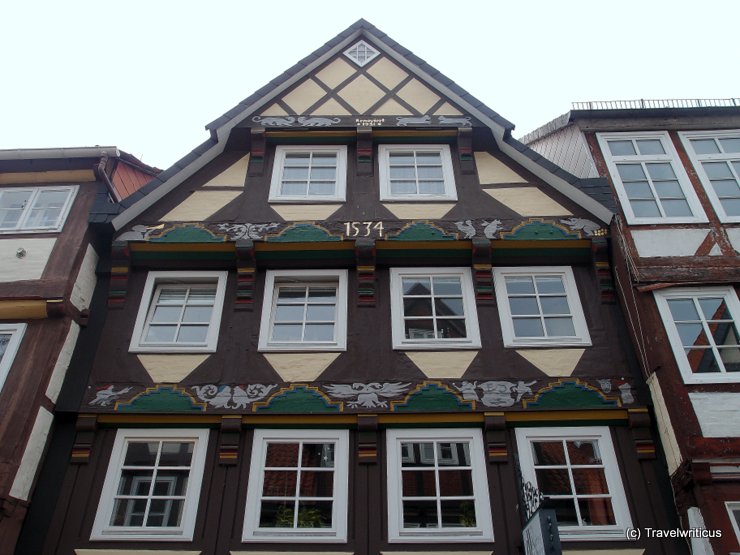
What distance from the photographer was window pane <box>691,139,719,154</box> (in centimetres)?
1087

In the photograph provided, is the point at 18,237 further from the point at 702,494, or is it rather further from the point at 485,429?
the point at 702,494

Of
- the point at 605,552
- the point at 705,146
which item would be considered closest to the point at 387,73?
the point at 705,146

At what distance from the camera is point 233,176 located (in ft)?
37.0

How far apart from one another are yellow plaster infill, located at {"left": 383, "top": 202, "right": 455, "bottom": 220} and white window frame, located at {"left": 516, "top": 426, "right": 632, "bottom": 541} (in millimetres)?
3676

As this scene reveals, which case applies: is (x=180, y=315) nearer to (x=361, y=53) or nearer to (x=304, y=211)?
(x=304, y=211)

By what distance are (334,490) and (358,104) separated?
7.07 metres

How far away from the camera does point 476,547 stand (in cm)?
759

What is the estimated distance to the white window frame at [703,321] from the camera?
8.20 metres

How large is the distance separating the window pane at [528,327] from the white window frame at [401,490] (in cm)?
168

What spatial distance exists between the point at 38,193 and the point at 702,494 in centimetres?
1024

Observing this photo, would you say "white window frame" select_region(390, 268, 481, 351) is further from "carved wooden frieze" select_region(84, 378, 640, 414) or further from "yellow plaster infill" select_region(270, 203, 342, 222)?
"yellow plaster infill" select_region(270, 203, 342, 222)

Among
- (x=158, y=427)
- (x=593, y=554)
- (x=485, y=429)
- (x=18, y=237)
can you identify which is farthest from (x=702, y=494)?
(x=18, y=237)

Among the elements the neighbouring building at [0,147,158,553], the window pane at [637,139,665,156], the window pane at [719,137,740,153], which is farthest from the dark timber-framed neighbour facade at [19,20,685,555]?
the window pane at [719,137,740,153]

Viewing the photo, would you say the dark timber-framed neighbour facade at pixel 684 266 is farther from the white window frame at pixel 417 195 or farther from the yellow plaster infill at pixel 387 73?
the yellow plaster infill at pixel 387 73
